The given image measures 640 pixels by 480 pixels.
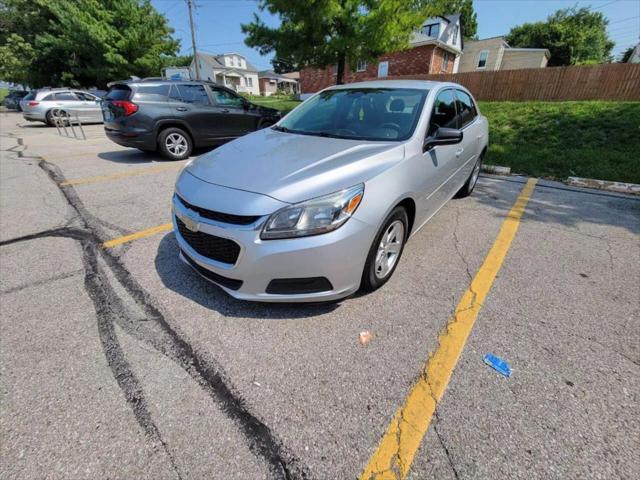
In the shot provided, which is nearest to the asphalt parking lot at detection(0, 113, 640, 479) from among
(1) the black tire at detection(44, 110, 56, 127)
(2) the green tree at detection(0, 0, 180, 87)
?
(1) the black tire at detection(44, 110, 56, 127)

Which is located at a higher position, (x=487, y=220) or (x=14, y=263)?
(x=487, y=220)

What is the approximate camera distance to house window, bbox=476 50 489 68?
31.6 metres

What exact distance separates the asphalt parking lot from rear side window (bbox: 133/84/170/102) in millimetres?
4361

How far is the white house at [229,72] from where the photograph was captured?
48969 mm

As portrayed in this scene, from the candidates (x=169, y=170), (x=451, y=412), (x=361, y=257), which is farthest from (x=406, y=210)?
(x=169, y=170)

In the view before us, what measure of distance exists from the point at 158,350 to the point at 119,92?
6841mm

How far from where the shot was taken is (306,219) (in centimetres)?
195

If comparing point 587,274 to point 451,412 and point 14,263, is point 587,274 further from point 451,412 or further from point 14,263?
point 14,263

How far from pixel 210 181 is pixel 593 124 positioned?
434 inches

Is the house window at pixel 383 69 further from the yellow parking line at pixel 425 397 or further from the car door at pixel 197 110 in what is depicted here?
the yellow parking line at pixel 425 397

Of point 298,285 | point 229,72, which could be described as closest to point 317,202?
point 298,285

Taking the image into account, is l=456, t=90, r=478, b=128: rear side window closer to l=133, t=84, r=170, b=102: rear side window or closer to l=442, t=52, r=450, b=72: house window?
l=133, t=84, r=170, b=102: rear side window

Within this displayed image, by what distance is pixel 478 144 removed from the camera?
436cm

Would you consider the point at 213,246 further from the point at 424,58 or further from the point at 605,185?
the point at 424,58
